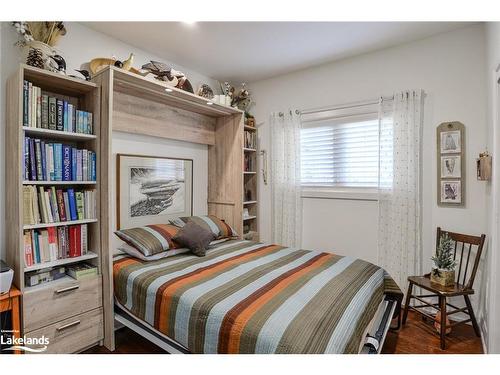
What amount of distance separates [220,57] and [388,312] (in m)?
2.83

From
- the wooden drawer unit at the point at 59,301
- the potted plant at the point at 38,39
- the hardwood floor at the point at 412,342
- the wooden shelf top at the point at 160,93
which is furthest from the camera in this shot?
the wooden shelf top at the point at 160,93

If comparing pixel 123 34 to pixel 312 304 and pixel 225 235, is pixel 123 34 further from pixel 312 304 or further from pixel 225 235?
pixel 312 304

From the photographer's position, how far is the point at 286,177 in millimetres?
3369

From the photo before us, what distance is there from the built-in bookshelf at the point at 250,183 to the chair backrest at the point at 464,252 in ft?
6.74

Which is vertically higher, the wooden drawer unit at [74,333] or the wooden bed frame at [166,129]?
the wooden bed frame at [166,129]

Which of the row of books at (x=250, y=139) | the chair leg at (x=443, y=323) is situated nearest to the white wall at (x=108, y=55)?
the row of books at (x=250, y=139)

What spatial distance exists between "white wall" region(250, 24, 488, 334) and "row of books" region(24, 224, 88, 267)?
2.35 metres

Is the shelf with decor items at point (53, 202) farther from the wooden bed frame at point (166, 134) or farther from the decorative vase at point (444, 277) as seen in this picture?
the decorative vase at point (444, 277)

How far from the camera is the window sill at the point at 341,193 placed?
2879 millimetres

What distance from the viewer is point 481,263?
2309 millimetres

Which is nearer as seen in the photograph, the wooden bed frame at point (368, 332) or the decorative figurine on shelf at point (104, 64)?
the wooden bed frame at point (368, 332)

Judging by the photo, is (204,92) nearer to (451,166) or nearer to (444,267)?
(451,166)

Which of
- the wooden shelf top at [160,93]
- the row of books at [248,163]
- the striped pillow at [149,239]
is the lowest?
the striped pillow at [149,239]

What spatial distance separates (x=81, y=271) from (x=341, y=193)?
8.40 feet
